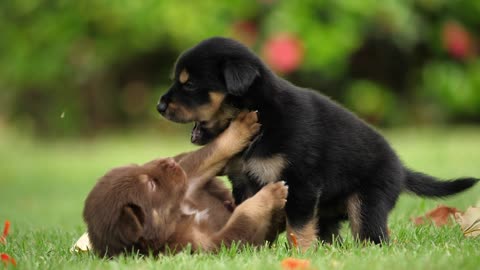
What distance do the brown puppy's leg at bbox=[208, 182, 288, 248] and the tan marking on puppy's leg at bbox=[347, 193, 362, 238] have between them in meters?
0.52

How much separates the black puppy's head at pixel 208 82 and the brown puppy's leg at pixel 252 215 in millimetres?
562

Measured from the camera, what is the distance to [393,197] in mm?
4262

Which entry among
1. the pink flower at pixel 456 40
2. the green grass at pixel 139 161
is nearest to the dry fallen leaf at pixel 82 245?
the green grass at pixel 139 161

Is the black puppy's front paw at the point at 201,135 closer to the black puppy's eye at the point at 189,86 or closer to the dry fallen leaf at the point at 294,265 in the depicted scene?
the black puppy's eye at the point at 189,86


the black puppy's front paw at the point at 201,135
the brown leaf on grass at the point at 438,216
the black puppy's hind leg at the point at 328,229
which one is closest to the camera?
the black puppy's front paw at the point at 201,135

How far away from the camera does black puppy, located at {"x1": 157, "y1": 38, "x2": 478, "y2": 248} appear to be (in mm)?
3916

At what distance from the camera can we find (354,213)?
13.7 ft

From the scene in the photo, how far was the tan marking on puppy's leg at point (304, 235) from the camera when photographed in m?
3.83

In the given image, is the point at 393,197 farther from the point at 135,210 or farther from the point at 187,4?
the point at 187,4

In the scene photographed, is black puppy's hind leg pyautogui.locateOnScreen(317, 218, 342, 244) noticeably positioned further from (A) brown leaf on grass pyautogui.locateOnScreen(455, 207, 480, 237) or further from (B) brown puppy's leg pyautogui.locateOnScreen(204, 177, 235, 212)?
(A) brown leaf on grass pyautogui.locateOnScreen(455, 207, 480, 237)

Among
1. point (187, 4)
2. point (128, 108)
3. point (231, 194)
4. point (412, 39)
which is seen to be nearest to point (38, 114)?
point (128, 108)

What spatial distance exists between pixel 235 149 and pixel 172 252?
26.6 inches

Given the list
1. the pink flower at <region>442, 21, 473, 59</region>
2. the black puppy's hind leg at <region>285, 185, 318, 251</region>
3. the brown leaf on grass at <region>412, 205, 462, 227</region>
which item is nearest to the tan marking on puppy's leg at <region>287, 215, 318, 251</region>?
the black puppy's hind leg at <region>285, 185, 318, 251</region>

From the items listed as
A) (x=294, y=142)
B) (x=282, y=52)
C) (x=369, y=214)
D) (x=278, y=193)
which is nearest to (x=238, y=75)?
(x=294, y=142)
